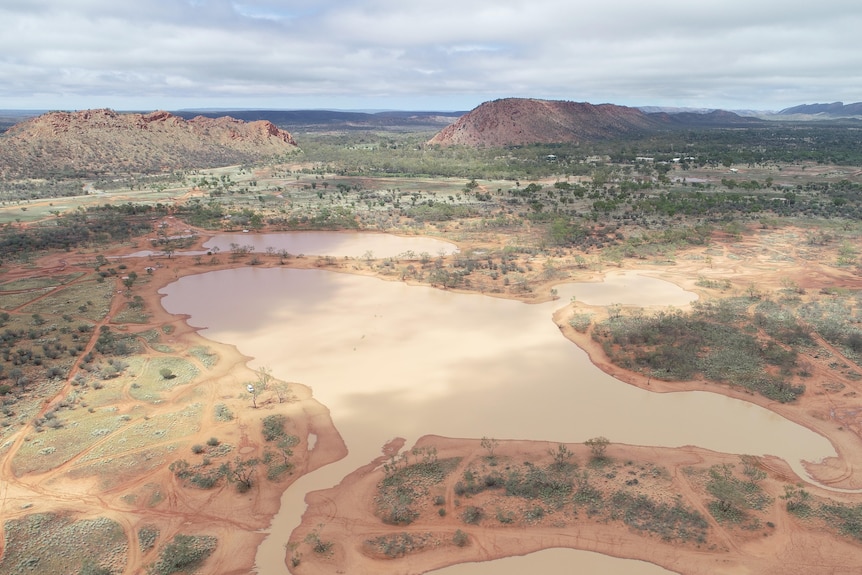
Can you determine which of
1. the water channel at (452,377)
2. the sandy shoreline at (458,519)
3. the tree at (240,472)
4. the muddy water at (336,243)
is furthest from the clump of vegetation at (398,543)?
the muddy water at (336,243)

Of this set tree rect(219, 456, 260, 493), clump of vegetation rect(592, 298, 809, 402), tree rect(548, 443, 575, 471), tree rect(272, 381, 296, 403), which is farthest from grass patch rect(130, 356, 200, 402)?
clump of vegetation rect(592, 298, 809, 402)

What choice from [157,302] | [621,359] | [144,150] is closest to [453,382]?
[621,359]

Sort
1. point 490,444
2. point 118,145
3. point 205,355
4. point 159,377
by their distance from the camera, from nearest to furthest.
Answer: point 490,444
point 159,377
point 205,355
point 118,145

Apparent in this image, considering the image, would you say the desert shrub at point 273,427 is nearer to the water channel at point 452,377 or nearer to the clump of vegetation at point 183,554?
the water channel at point 452,377

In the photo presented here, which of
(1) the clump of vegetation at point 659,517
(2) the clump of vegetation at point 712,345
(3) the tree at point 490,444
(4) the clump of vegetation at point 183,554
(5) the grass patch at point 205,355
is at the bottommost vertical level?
(4) the clump of vegetation at point 183,554

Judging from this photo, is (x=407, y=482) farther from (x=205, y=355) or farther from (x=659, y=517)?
(x=205, y=355)

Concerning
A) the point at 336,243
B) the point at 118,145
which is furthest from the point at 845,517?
the point at 118,145
